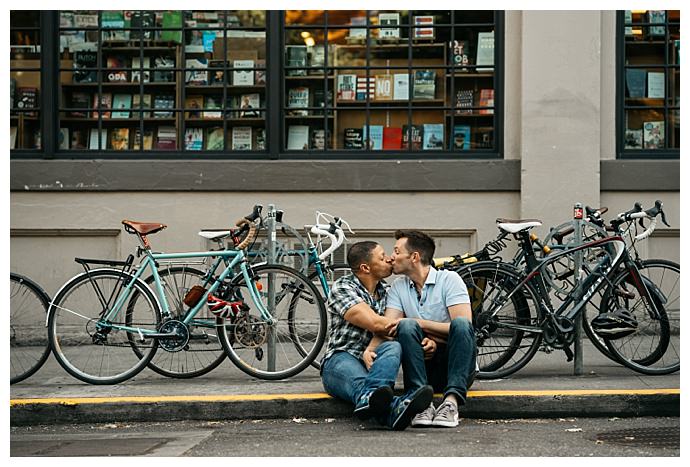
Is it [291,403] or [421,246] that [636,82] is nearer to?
[421,246]

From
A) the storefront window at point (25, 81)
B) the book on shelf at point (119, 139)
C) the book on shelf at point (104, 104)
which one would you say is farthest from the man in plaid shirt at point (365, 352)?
the storefront window at point (25, 81)

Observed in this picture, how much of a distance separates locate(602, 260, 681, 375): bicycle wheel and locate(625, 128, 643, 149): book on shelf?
2.34 m

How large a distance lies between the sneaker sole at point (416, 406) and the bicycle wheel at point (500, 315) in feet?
4.77

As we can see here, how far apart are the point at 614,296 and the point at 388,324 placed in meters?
2.08

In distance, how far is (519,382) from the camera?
26.0 ft

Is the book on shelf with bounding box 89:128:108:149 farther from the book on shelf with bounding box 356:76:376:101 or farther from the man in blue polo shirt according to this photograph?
the man in blue polo shirt

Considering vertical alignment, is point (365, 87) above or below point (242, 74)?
below

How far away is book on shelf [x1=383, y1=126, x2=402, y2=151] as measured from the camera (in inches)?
414

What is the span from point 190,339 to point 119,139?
10.5ft

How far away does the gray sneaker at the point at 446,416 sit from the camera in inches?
267

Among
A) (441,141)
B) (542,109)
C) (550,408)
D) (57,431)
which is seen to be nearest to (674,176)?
(542,109)

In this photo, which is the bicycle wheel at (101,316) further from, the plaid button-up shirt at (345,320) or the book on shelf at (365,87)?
the book on shelf at (365,87)

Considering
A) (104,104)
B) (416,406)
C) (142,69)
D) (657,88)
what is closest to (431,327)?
(416,406)

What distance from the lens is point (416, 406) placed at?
6.59 metres
